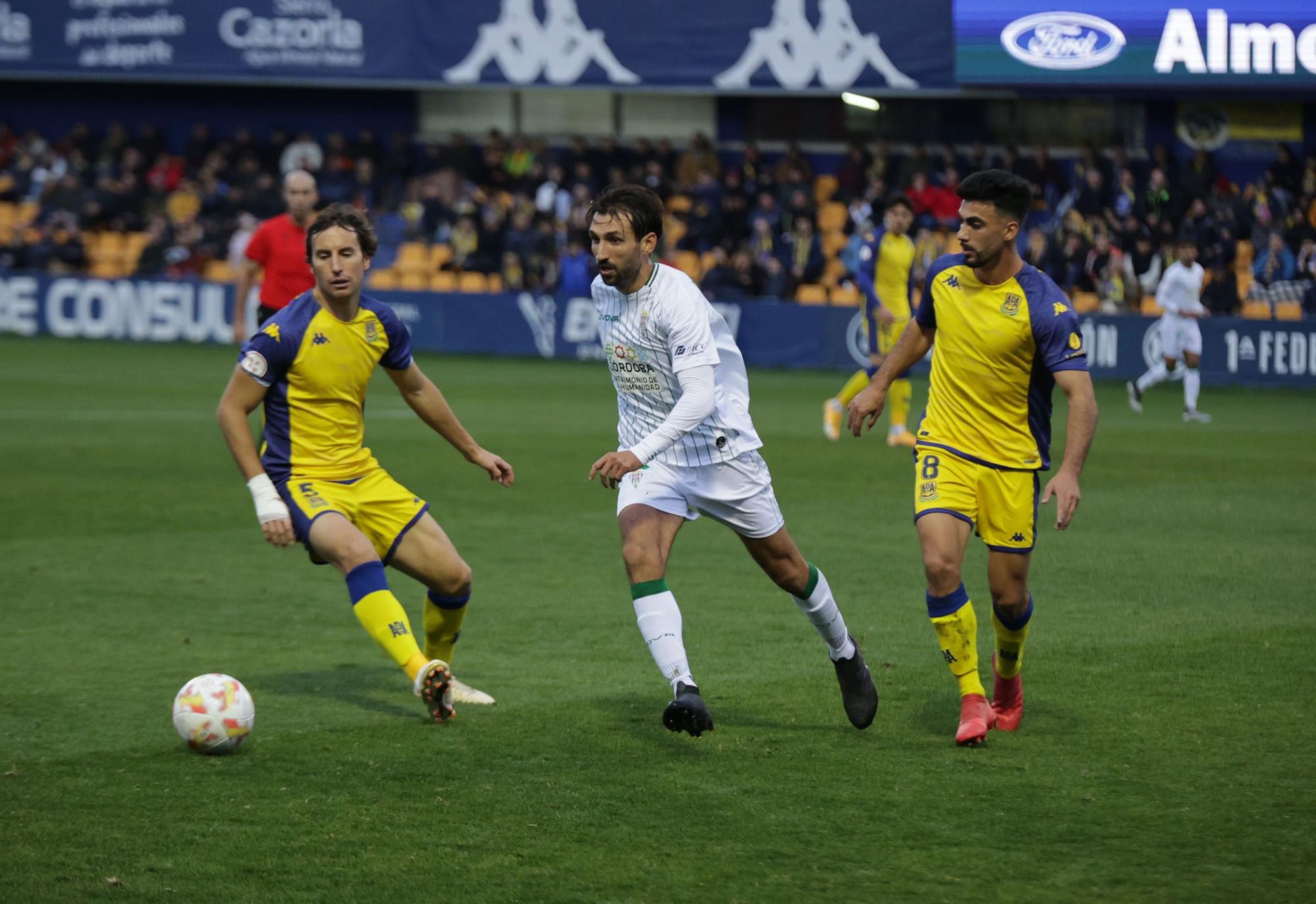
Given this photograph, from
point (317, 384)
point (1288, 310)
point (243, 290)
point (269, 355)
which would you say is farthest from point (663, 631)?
point (1288, 310)

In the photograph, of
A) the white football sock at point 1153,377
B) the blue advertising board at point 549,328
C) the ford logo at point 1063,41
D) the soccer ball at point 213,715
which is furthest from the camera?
the ford logo at point 1063,41

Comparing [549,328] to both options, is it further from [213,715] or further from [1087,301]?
[213,715]

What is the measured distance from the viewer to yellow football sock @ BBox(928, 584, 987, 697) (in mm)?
6082

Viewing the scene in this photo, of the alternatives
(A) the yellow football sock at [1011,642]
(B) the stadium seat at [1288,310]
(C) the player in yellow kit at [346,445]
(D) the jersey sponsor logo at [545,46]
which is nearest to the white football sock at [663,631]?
(C) the player in yellow kit at [346,445]

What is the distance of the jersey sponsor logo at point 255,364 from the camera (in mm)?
6301

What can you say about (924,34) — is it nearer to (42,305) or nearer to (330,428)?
(42,305)

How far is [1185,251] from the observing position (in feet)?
65.6

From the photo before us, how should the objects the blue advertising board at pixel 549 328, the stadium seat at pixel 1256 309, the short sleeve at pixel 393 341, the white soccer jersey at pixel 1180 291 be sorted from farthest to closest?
the stadium seat at pixel 1256 309, the blue advertising board at pixel 549 328, the white soccer jersey at pixel 1180 291, the short sleeve at pixel 393 341

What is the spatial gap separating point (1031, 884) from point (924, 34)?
82.7 feet

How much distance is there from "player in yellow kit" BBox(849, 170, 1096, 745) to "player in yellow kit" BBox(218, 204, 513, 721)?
170cm

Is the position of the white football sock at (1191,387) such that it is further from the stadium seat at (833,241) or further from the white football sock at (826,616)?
the white football sock at (826,616)

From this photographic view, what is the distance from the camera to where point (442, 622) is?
6.79m

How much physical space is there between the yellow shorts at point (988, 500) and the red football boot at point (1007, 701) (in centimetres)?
53

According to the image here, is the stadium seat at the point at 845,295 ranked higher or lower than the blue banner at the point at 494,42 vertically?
lower
